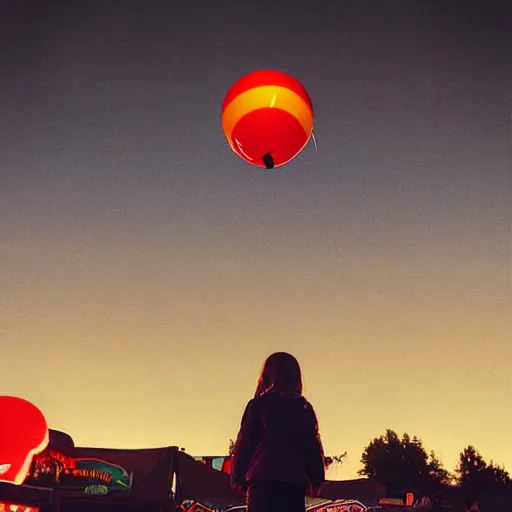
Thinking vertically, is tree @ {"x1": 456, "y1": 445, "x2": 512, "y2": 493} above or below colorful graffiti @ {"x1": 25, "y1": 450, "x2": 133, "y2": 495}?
above

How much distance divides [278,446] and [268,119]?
174 centimetres

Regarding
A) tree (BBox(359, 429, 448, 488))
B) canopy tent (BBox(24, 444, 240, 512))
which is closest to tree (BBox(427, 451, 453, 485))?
tree (BBox(359, 429, 448, 488))

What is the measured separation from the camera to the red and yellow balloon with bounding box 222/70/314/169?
3.89 m

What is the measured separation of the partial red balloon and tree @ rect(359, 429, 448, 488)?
78.3 m

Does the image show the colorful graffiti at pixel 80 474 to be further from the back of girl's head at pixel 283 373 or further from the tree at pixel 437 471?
the tree at pixel 437 471

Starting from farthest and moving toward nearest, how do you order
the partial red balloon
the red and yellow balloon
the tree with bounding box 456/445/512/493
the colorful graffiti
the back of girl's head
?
the tree with bounding box 456/445/512/493, the colorful graffiti, the red and yellow balloon, the partial red balloon, the back of girl's head

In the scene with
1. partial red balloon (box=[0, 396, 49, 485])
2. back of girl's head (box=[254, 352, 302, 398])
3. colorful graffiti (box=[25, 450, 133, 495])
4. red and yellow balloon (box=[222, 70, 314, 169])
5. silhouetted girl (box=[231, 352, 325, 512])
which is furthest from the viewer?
colorful graffiti (box=[25, 450, 133, 495])

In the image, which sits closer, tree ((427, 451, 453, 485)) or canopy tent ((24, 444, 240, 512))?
canopy tent ((24, 444, 240, 512))

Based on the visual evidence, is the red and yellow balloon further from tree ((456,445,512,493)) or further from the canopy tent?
tree ((456,445,512,493))

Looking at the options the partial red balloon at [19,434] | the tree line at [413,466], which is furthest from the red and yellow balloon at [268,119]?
the tree line at [413,466]

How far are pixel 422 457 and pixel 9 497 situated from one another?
276 ft

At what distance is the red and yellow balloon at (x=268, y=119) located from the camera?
3.89m

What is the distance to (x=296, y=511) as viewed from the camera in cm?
313

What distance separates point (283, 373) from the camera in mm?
3264
